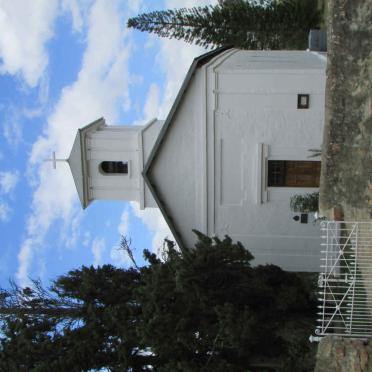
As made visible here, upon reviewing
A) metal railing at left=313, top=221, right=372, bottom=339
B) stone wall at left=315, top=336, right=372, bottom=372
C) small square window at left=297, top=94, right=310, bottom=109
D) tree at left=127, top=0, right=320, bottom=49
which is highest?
tree at left=127, top=0, right=320, bottom=49

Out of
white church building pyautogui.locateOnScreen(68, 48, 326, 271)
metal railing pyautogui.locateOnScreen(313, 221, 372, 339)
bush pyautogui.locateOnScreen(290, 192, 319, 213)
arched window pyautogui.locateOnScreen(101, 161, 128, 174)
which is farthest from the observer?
arched window pyautogui.locateOnScreen(101, 161, 128, 174)

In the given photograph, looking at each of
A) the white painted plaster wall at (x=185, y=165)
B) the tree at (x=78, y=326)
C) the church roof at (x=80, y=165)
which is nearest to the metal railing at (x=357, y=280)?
the tree at (x=78, y=326)

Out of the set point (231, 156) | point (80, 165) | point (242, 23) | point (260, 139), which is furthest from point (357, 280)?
point (242, 23)

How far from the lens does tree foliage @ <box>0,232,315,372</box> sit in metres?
13.1

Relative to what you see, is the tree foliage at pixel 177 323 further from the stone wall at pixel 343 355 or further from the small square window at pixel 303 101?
the small square window at pixel 303 101

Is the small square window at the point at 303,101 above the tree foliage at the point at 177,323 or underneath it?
above

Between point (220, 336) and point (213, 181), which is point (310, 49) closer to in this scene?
point (213, 181)

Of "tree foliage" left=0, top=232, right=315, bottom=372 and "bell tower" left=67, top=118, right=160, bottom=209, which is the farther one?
"bell tower" left=67, top=118, right=160, bottom=209

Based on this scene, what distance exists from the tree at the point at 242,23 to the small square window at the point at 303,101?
26.8 ft

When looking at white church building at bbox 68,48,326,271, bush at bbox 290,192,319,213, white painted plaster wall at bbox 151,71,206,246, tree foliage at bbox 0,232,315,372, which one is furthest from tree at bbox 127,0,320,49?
tree foliage at bbox 0,232,315,372

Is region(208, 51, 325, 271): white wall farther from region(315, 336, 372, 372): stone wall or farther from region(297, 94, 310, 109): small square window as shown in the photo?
region(315, 336, 372, 372): stone wall

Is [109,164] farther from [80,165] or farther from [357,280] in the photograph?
[357,280]

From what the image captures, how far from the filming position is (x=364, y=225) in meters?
8.74

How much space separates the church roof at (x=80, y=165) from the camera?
18.8 m
